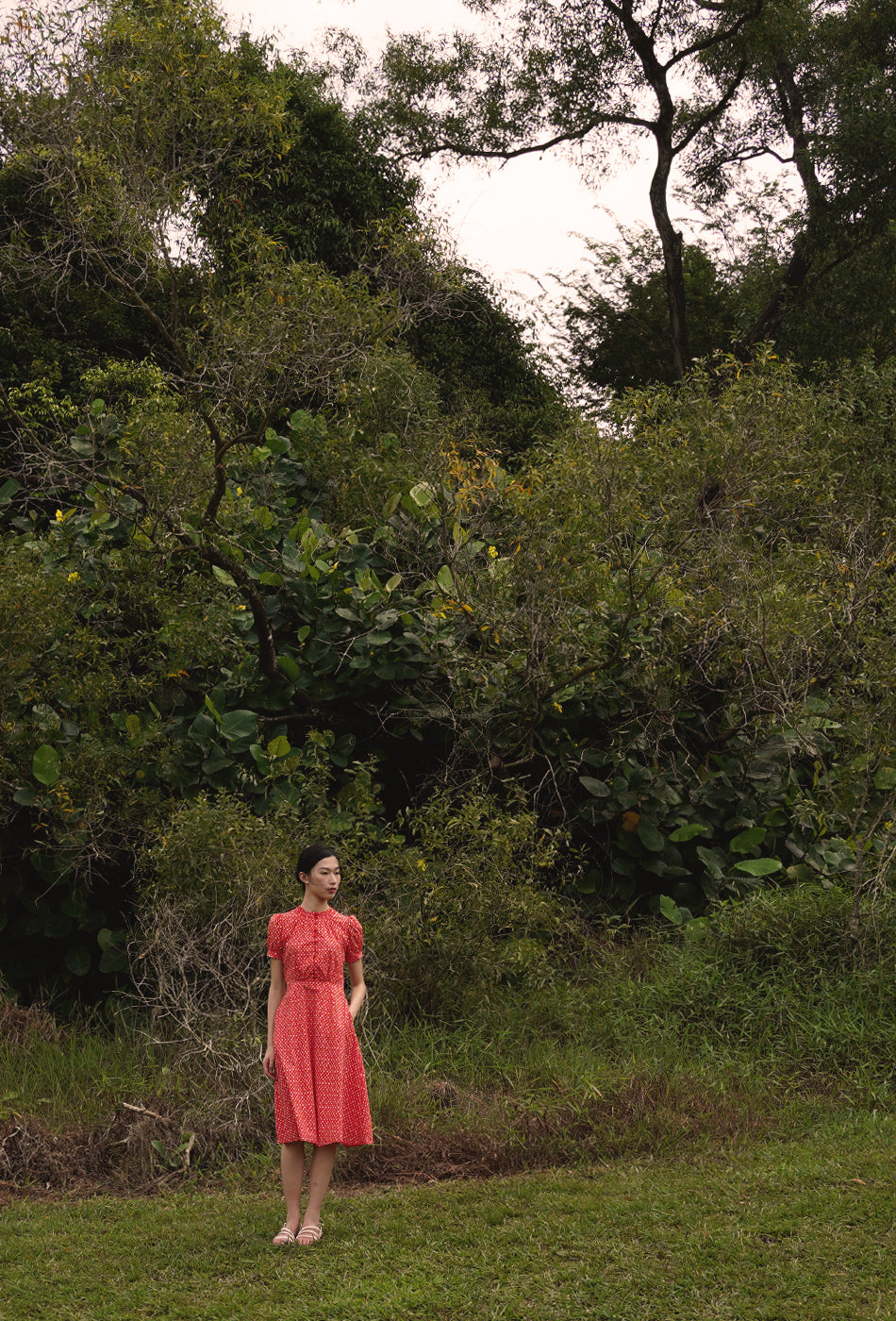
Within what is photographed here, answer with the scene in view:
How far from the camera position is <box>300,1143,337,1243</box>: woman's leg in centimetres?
371

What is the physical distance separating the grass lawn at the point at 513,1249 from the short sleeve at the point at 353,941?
846mm

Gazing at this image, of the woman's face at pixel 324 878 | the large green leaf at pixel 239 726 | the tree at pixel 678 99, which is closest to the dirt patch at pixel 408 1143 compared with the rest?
the woman's face at pixel 324 878

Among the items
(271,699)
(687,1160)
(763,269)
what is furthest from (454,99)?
(687,1160)

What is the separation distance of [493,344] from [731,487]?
27.1 ft

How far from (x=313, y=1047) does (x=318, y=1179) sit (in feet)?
1.29

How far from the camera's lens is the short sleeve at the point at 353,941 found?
3.89 m

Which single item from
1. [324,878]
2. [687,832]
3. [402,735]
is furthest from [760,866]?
[324,878]

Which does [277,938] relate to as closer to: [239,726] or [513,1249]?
[513,1249]

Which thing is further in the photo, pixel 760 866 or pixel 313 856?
pixel 760 866

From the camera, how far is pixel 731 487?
774 cm

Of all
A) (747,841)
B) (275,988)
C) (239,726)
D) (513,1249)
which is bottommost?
(513,1249)

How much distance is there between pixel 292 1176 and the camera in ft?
12.2

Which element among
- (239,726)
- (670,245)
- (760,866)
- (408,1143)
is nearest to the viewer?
(408,1143)

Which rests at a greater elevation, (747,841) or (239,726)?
(239,726)
